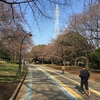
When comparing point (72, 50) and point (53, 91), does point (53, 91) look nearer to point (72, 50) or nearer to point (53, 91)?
point (53, 91)

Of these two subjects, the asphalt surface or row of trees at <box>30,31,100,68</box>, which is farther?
row of trees at <box>30,31,100,68</box>

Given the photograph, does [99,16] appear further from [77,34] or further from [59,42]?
[59,42]

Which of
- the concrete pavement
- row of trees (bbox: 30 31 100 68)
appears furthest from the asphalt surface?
row of trees (bbox: 30 31 100 68)

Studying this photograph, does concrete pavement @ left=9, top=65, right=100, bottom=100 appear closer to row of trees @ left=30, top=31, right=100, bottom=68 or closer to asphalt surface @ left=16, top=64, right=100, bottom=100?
asphalt surface @ left=16, top=64, right=100, bottom=100

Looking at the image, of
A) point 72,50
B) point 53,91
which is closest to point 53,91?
point 53,91

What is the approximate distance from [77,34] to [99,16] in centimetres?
798

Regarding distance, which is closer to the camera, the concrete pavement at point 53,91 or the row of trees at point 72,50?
the concrete pavement at point 53,91

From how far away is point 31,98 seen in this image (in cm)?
1096

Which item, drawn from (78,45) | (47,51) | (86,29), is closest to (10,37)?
(86,29)

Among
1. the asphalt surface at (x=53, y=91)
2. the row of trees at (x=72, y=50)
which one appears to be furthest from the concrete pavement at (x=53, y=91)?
the row of trees at (x=72, y=50)

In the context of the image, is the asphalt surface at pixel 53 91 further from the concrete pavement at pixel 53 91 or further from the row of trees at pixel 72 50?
the row of trees at pixel 72 50

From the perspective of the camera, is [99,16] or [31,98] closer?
[31,98]

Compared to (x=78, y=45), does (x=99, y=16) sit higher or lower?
higher

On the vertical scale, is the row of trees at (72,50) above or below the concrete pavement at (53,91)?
above
